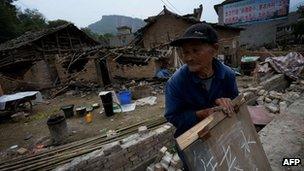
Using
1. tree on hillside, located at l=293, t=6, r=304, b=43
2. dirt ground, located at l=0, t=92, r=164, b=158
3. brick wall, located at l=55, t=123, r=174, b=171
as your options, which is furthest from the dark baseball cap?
tree on hillside, located at l=293, t=6, r=304, b=43

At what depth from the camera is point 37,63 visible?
18.3 metres

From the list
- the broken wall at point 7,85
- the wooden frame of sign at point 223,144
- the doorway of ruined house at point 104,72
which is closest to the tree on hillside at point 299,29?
the doorway of ruined house at point 104,72

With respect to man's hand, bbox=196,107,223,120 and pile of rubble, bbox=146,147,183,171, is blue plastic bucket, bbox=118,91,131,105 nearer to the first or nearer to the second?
pile of rubble, bbox=146,147,183,171

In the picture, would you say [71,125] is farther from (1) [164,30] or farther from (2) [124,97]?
(1) [164,30]

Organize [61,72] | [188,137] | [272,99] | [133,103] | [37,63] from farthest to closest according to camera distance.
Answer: [37,63], [61,72], [133,103], [272,99], [188,137]

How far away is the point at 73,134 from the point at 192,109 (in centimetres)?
675

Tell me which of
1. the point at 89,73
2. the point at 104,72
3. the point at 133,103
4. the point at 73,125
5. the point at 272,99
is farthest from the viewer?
the point at 104,72

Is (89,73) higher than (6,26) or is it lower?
lower

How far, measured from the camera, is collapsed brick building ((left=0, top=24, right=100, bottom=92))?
17.1 metres

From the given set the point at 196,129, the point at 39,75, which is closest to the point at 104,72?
the point at 39,75

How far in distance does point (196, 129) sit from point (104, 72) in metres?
15.4

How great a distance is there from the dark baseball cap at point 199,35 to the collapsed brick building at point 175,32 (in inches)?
604

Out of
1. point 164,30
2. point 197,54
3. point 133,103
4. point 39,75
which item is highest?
point 164,30

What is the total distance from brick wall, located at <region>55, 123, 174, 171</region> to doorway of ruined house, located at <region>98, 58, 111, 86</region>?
11.4 metres
